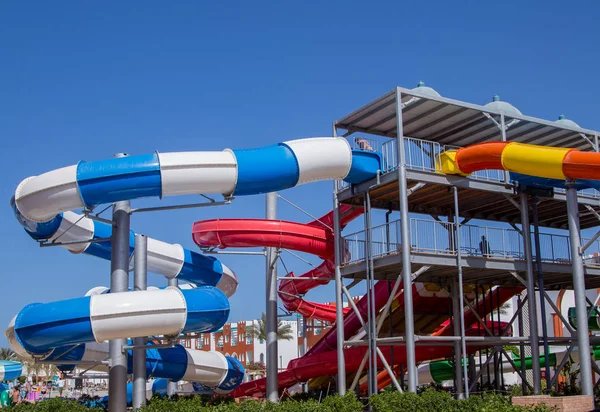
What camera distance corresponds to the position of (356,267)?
2269 cm

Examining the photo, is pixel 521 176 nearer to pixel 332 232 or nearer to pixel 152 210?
pixel 332 232

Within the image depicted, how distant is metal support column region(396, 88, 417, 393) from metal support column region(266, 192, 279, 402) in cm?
603

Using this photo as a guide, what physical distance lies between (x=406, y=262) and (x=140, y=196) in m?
7.39

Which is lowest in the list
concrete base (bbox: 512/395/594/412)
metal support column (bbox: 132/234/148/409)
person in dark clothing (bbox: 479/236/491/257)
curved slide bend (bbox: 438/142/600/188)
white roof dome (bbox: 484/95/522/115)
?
concrete base (bbox: 512/395/594/412)

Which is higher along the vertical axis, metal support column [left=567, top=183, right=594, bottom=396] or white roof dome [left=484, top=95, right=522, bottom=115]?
white roof dome [left=484, top=95, right=522, bottom=115]

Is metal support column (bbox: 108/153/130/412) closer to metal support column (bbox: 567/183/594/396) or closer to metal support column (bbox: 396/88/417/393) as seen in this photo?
metal support column (bbox: 396/88/417/393)

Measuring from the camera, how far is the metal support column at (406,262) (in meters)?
19.9

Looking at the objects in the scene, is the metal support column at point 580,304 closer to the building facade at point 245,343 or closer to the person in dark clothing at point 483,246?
the person in dark clothing at point 483,246

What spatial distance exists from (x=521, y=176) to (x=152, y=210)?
11.0 metres

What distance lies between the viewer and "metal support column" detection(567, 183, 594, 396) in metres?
19.6

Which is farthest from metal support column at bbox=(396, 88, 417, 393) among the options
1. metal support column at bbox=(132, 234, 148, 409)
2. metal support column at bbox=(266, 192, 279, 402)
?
metal support column at bbox=(132, 234, 148, 409)

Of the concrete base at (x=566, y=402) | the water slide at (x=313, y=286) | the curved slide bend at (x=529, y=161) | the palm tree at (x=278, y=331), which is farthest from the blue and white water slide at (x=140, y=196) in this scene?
the palm tree at (x=278, y=331)

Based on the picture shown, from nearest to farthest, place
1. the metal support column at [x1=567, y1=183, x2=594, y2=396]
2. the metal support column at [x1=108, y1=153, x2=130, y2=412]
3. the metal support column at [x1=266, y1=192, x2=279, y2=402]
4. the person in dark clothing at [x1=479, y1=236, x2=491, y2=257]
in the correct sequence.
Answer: the metal support column at [x1=108, y1=153, x2=130, y2=412]
the metal support column at [x1=567, y1=183, x2=594, y2=396]
the person in dark clothing at [x1=479, y1=236, x2=491, y2=257]
the metal support column at [x1=266, y1=192, x2=279, y2=402]

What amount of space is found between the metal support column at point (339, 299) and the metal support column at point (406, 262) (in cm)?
264
